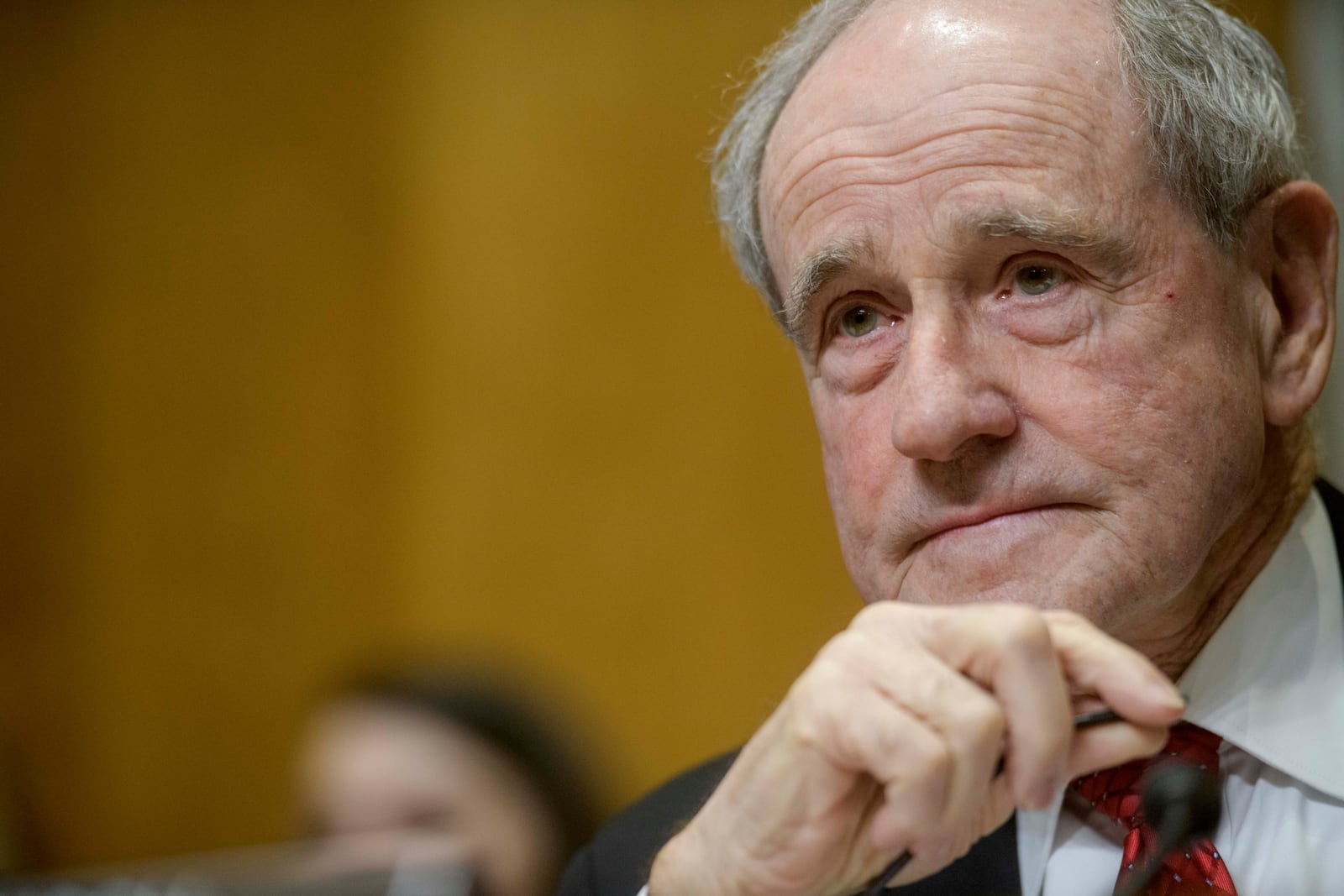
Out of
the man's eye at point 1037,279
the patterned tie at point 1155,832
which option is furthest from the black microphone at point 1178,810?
the man's eye at point 1037,279

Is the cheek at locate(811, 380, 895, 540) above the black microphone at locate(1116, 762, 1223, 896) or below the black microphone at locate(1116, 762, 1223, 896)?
above

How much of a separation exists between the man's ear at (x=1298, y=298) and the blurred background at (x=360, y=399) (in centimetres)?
224

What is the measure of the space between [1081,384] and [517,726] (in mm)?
1647

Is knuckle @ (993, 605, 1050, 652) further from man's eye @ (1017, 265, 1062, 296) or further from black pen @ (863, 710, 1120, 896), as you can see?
man's eye @ (1017, 265, 1062, 296)

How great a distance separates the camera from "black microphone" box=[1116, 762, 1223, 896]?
1.02 metres

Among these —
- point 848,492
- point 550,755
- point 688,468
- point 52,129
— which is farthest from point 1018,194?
point 52,129

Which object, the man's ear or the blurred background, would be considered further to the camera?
the blurred background

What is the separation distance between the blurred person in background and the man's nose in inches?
50.6

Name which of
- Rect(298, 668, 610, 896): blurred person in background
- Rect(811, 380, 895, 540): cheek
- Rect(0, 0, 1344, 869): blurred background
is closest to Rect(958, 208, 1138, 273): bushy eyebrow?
Rect(811, 380, 895, 540): cheek

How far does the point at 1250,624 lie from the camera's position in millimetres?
1549

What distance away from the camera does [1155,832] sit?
128 cm

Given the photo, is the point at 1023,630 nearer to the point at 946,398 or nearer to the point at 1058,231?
the point at 946,398

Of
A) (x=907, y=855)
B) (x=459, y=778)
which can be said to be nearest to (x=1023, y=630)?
(x=907, y=855)

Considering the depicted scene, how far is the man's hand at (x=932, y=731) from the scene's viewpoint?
1035 mm
